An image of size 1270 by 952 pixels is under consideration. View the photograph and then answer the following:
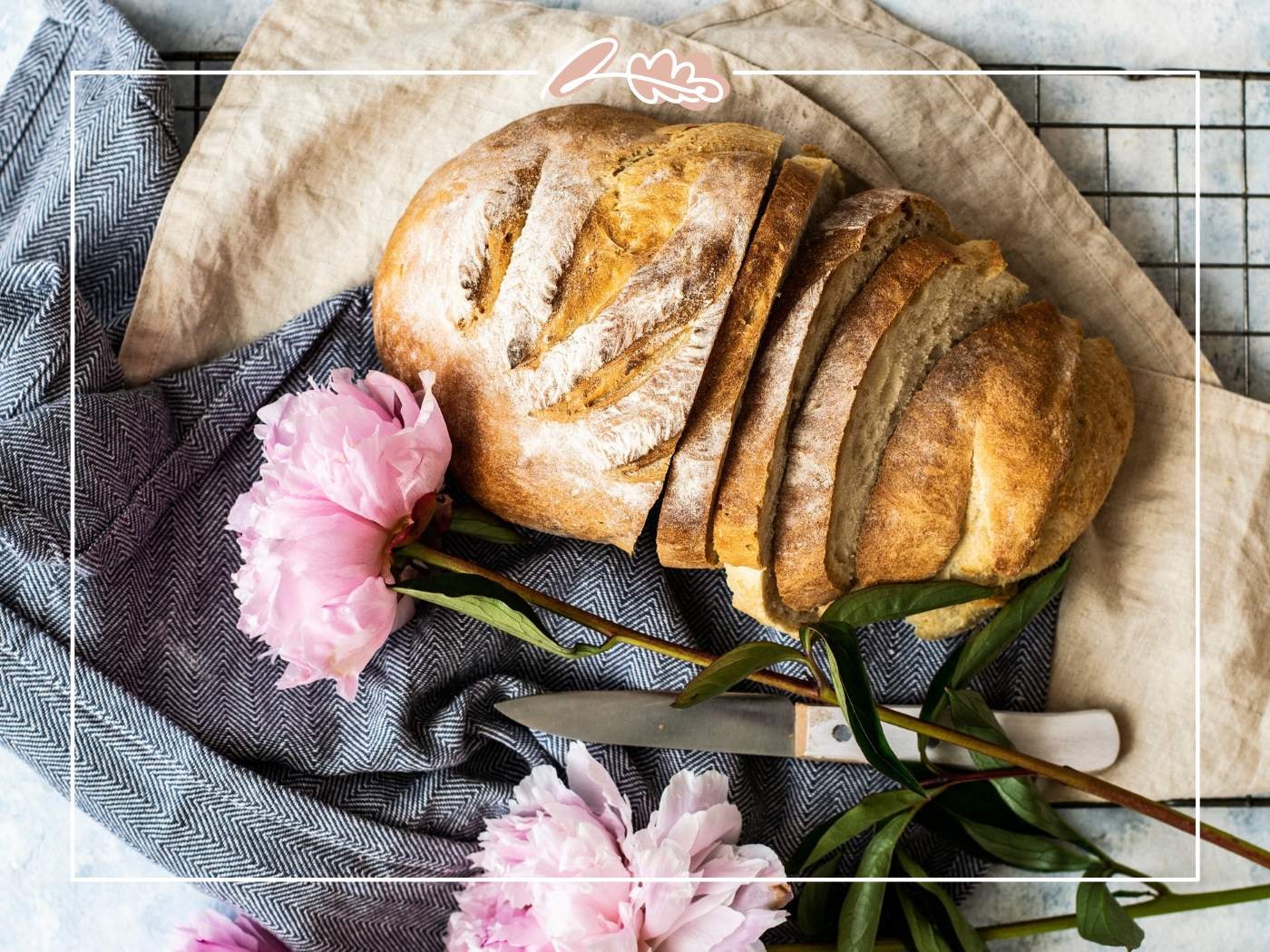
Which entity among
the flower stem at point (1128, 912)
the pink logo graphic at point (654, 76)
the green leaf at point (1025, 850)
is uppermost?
the pink logo graphic at point (654, 76)

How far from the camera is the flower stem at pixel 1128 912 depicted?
130 cm

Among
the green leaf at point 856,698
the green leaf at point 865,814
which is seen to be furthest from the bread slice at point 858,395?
the green leaf at point 865,814

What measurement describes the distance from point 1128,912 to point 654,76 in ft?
4.09

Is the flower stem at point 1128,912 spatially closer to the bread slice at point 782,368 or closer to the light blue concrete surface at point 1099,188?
the light blue concrete surface at point 1099,188

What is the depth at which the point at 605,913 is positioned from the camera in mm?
1184

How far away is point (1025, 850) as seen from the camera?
50.1 inches

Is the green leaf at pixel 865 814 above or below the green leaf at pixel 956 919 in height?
above

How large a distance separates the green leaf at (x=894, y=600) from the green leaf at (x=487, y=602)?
261mm

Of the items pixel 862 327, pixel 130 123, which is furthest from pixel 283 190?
pixel 862 327

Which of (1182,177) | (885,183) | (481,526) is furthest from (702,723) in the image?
(1182,177)

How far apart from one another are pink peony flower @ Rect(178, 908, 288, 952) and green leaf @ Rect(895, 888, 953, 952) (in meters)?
0.84

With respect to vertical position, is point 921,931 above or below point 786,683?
below

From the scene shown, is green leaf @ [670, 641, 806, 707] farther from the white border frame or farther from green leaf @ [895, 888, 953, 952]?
green leaf @ [895, 888, 953, 952]

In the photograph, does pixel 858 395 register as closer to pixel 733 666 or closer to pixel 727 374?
pixel 727 374
